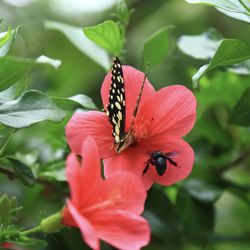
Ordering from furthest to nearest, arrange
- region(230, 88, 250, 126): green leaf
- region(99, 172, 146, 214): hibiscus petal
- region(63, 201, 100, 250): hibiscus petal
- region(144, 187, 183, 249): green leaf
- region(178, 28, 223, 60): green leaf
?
region(144, 187, 183, 249): green leaf → region(178, 28, 223, 60): green leaf → region(230, 88, 250, 126): green leaf → region(99, 172, 146, 214): hibiscus petal → region(63, 201, 100, 250): hibiscus petal

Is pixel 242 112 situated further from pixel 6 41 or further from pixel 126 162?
pixel 6 41

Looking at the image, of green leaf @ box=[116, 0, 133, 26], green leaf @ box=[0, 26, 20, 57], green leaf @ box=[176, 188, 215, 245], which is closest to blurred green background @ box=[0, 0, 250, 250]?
green leaf @ box=[176, 188, 215, 245]

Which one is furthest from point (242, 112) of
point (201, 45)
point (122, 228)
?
point (122, 228)

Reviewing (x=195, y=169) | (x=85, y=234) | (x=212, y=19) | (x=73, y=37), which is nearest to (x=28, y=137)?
(x=73, y=37)

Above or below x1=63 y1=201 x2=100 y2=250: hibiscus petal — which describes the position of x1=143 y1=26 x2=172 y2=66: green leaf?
below

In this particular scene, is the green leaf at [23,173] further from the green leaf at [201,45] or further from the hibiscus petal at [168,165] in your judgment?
the green leaf at [201,45]

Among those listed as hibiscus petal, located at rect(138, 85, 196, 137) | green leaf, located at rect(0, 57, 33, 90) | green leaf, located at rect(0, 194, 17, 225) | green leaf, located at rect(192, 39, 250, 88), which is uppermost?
green leaf, located at rect(0, 57, 33, 90)

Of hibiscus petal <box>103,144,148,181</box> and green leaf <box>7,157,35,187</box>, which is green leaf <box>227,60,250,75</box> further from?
green leaf <box>7,157,35,187</box>
